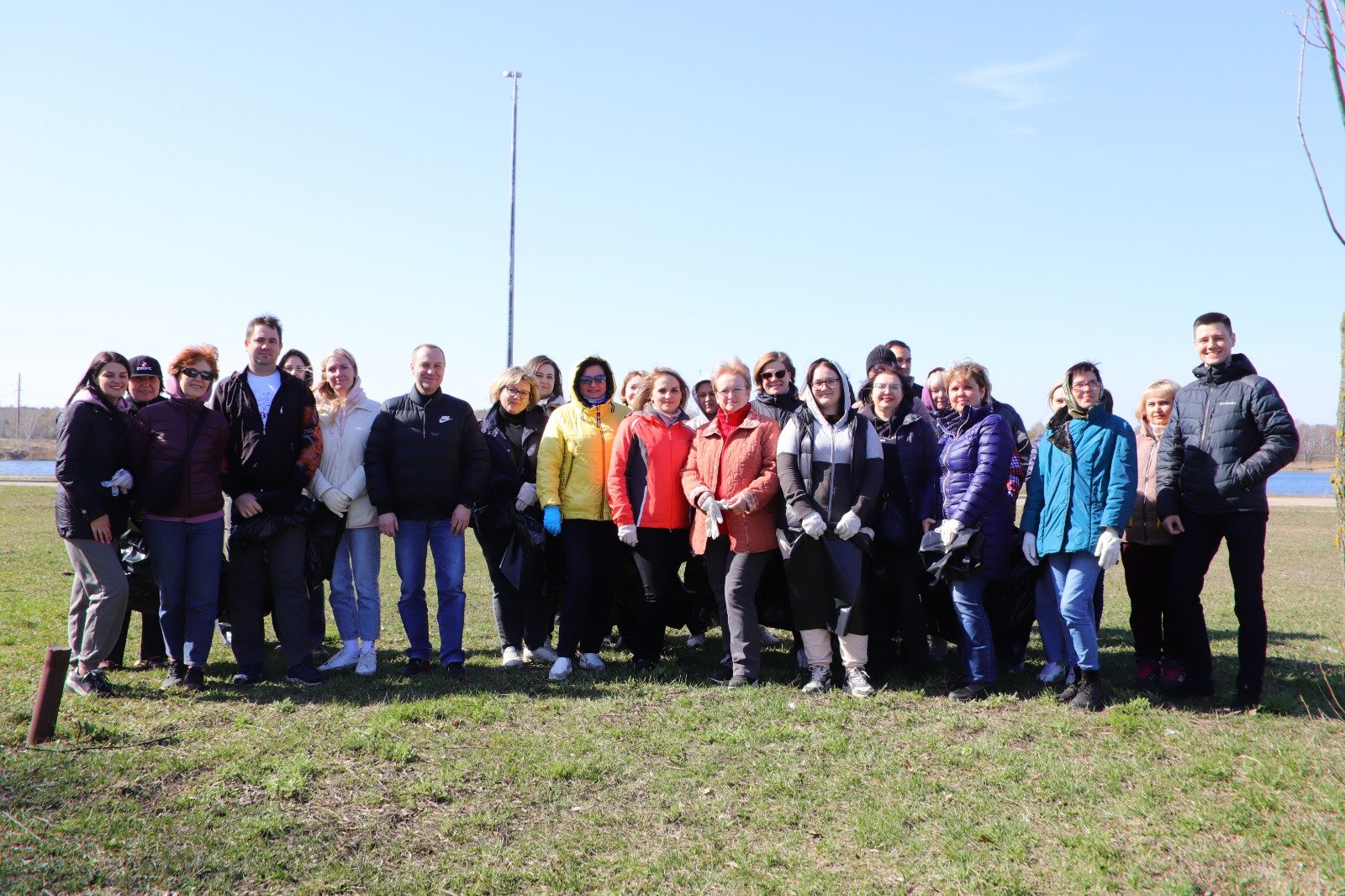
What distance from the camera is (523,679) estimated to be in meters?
6.46

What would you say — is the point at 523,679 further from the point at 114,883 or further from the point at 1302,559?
the point at 1302,559

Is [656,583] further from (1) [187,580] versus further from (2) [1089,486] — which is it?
(1) [187,580]

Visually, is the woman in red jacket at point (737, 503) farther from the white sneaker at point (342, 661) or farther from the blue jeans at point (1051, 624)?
the white sneaker at point (342, 661)

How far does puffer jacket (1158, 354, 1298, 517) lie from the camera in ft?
18.2

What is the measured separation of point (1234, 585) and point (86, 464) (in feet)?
23.2

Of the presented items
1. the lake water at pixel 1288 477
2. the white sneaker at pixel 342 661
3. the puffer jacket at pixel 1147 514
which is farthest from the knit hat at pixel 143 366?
the lake water at pixel 1288 477

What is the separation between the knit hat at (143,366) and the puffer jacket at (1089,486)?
6041 mm

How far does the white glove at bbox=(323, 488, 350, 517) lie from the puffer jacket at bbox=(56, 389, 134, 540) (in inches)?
48.7

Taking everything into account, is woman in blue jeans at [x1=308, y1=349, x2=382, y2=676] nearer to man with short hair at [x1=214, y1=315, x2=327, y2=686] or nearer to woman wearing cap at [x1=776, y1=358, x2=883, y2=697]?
man with short hair at [x1=214, y1=315, x2=327, y2=686]

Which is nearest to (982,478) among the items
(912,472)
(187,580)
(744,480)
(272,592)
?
(912,472)

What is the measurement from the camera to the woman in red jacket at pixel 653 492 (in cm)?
653

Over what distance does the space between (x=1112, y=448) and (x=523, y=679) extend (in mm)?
4127

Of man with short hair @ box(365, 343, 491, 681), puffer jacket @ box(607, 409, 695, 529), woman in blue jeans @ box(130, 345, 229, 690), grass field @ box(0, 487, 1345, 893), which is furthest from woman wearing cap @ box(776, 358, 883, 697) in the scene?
woman in blue jeans @ box(130, 345, 229, 690)

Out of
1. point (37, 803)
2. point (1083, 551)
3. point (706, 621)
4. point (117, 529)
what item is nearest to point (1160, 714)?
point (1083, 551)
